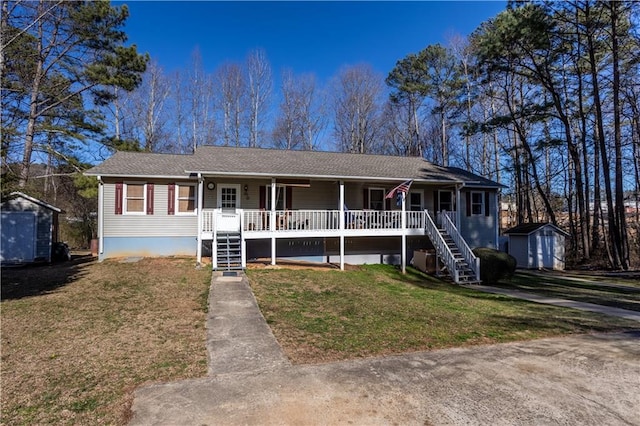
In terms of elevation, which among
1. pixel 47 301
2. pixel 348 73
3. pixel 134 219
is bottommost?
pixel 47 301

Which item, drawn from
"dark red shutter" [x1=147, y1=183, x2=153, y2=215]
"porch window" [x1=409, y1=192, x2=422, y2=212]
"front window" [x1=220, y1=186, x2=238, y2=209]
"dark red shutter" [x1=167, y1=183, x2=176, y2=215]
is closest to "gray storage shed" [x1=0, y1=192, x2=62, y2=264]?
"dark red shutter" [x1=147, y1=183, x2=153, y2=215]

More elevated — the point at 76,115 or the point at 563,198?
the point at 76,115

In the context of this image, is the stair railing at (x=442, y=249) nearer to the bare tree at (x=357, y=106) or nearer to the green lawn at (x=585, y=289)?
the green lawn at (x=585, y=289)

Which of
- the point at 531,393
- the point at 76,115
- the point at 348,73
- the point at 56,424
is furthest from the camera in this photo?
the point at 348,73

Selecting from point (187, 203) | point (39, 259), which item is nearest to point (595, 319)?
point (187, 203)

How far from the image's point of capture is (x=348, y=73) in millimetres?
30328

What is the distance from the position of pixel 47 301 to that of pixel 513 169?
25.9 metres

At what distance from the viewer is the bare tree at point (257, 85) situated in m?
27.6

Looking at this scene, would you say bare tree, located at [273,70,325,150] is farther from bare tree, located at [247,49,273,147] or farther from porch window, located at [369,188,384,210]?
porch window, located at [369,188,384,210]

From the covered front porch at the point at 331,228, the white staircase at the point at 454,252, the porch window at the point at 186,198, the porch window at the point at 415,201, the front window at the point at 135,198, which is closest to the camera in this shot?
the covered front porch at the point at 331,228

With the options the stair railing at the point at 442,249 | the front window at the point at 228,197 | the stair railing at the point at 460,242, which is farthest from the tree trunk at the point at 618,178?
the front window at the point at 228,197

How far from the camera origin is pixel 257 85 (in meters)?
27.7

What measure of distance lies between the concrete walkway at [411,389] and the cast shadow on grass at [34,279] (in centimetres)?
608

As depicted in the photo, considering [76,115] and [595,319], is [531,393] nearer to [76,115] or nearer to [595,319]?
[595,319]
